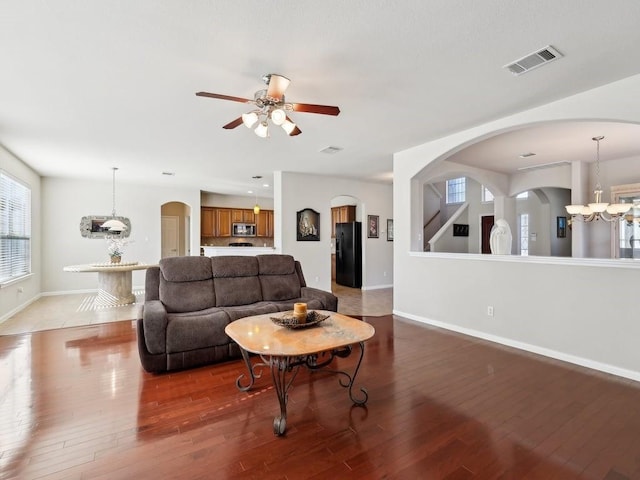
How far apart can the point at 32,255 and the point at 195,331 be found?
5.45 meters

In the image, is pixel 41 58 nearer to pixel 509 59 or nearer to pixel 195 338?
pixel 195 338

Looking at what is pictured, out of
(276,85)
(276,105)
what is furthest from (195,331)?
(276,85)

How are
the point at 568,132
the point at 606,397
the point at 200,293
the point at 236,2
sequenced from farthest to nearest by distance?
the point at 568,132
the point at 200,293
the point at 606,397
the point at 236,2

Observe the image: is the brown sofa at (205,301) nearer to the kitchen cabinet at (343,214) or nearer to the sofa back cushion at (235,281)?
the sofa back cushion at (235,281)

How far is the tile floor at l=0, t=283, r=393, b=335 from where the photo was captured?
15.0ft

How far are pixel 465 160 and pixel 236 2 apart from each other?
4948 mm

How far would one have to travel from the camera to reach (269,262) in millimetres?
4355

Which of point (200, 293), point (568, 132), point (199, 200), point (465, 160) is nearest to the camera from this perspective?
point (200, 293)

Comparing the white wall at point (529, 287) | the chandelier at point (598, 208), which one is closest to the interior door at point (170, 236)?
the white wall at point (529, 287)

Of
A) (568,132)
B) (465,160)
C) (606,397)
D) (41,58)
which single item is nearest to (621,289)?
(606,397)

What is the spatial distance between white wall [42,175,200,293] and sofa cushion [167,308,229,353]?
570 cm

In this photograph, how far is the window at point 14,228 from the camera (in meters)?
4.77

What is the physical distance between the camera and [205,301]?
3.67 metres

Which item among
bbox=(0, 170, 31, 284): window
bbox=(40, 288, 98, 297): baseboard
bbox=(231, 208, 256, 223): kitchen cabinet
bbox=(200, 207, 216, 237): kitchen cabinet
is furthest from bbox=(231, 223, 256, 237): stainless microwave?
bbox=(0, 170, 31, 284): window
